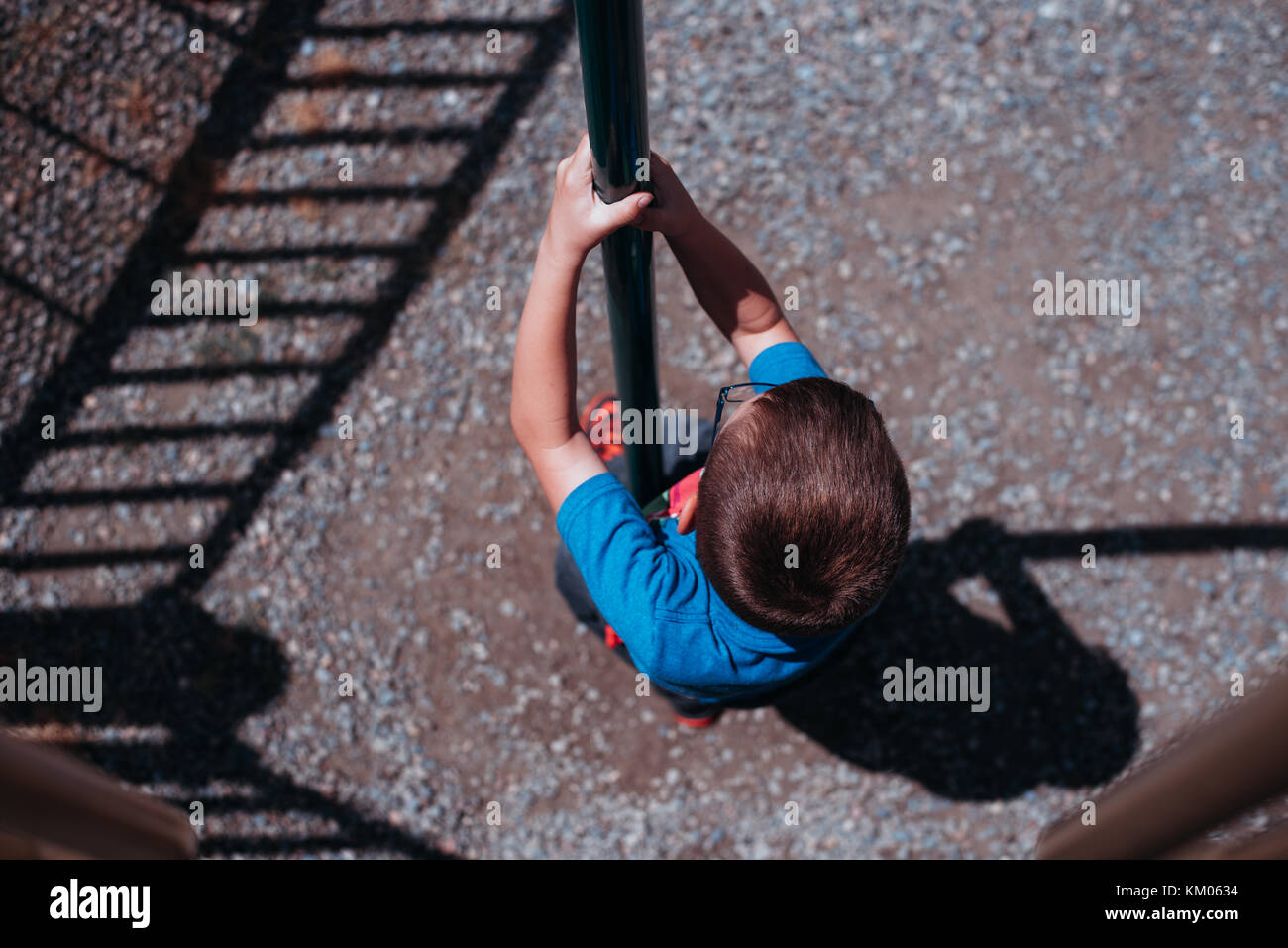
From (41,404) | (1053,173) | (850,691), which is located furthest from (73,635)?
(1053,173)

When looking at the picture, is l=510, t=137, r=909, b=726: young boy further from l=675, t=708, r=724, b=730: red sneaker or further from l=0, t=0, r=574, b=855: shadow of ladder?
l=0, t=0, r=574, b=855: shadow of ladder

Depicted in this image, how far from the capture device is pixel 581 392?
432cm

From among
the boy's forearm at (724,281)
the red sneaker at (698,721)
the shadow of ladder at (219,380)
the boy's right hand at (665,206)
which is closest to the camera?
the boy's right hand at (665,206)

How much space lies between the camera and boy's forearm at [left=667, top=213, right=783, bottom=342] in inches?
85.3

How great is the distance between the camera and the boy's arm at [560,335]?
6.01 ft

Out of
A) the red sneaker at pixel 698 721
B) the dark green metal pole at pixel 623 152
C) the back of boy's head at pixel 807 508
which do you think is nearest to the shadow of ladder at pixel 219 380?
the red sneaker at pixel 698 721

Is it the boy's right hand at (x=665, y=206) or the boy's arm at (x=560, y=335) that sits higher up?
the boy's right hand at (x=665, y=206)

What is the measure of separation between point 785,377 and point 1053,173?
316 centimetres

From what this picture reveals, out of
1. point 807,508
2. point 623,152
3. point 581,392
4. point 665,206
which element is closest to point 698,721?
point 581,392

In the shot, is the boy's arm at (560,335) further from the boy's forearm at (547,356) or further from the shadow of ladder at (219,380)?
the shadow of ladder at (219,380)

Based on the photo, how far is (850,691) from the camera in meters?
3.98

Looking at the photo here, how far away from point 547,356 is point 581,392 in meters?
2.27

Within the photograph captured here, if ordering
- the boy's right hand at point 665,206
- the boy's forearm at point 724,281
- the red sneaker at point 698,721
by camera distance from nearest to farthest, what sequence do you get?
the boy's right hand at point 665,206 < the boy's forearm at point 724,281 < the red sneaker at point 698,721

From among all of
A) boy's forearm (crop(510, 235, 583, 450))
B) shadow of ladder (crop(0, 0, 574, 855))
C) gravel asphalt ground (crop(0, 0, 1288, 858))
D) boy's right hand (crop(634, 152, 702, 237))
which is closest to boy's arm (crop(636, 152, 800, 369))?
boy's right hand (crop(634, 152, 702, 237))
